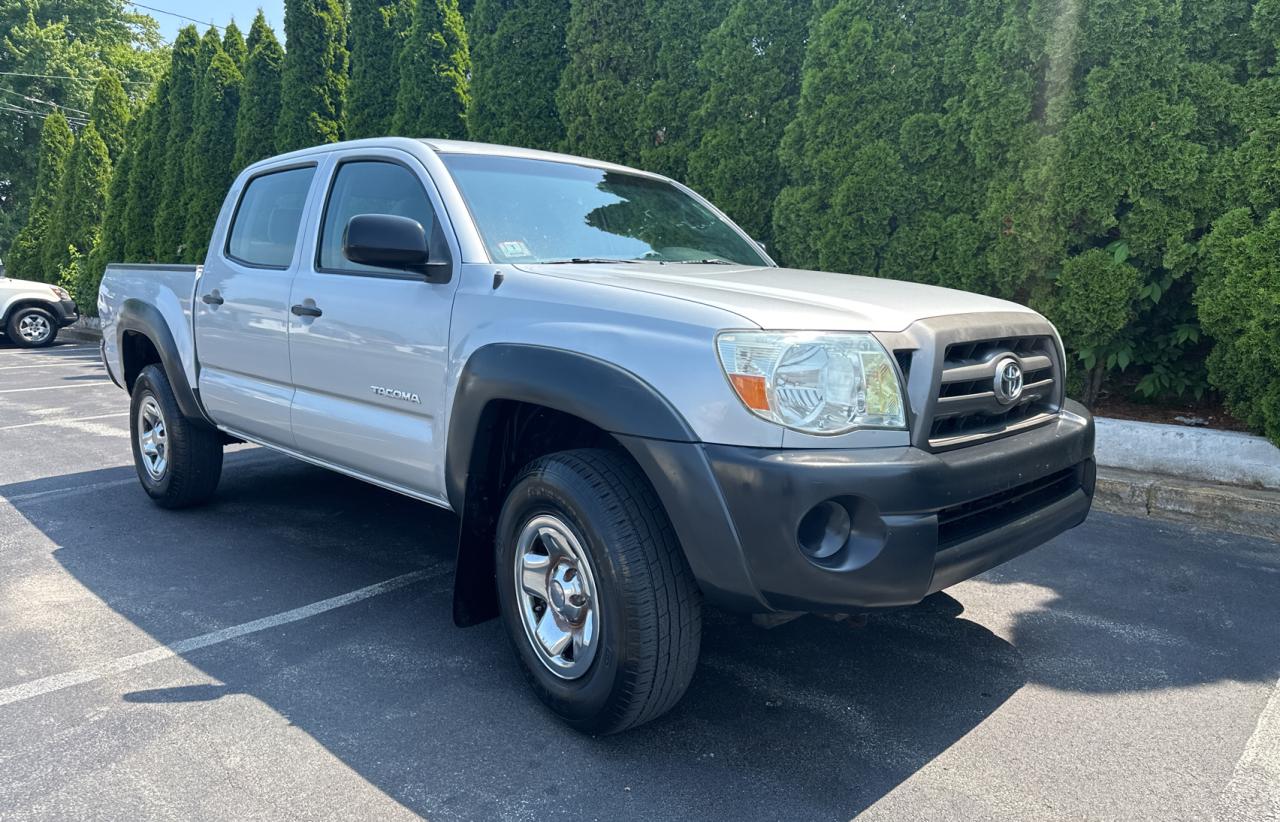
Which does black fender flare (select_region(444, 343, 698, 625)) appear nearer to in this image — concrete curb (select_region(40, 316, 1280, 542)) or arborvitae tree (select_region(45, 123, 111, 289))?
concrete curb (select_region(40, 316, 1280, 542))

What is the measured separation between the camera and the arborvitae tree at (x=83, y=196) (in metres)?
20.3

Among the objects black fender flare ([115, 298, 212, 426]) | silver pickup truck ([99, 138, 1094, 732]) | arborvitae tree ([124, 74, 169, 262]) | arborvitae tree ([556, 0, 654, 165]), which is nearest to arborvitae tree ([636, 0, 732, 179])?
arborvitae tree ([556, 0, 654, 165])

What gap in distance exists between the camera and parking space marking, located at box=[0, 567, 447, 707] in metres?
3.10

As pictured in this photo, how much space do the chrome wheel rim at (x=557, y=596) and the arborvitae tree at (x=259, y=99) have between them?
13099mm

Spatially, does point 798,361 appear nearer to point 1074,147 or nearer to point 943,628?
point 943,628

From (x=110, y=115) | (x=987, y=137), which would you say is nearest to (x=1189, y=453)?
(x=987, y=137)

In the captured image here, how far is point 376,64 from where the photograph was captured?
12250 millimetres

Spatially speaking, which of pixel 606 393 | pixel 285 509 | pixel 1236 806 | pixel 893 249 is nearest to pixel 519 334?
pixel 606 393

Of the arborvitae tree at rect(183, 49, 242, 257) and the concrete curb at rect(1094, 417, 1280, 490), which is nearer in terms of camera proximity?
the concrete curb at rect(1094, 417, 1280, 490)

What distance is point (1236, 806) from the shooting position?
8.12ft

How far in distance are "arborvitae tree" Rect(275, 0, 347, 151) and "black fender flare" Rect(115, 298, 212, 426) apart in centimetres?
891

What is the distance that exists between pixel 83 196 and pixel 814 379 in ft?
73.9

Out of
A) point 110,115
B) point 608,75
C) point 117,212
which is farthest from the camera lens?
point 110,115

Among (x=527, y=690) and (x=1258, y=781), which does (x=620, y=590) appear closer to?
(x=527, y=690)
